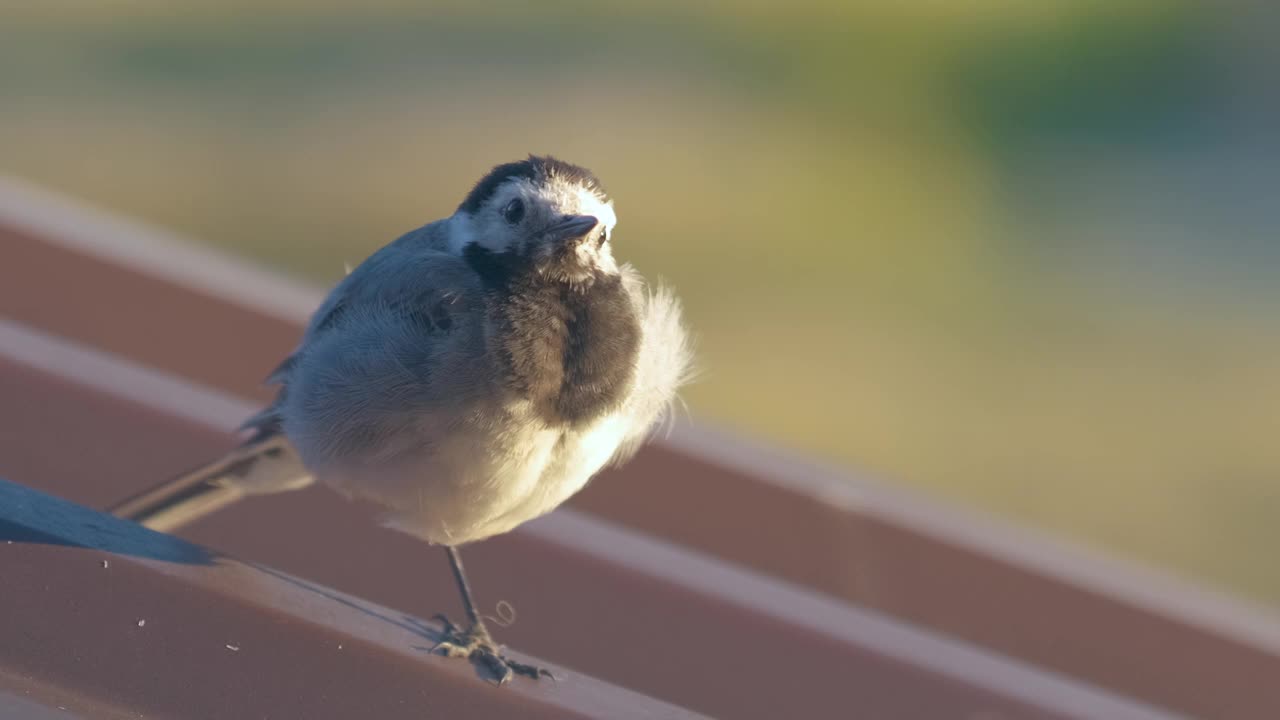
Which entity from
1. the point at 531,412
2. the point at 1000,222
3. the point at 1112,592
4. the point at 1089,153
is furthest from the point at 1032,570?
the point at 1089,153

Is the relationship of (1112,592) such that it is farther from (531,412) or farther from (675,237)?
(675,237)

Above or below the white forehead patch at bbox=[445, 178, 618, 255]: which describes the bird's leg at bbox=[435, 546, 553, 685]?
below

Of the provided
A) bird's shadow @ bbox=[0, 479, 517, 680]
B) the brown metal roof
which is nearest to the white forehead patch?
the brown metal roof

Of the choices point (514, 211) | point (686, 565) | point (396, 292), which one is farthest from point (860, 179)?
point (396, 292)

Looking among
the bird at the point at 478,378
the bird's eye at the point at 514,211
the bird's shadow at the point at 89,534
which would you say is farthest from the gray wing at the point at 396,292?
the bird's shadow at the point at 89,534

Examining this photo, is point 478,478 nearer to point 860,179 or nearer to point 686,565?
point 686,565

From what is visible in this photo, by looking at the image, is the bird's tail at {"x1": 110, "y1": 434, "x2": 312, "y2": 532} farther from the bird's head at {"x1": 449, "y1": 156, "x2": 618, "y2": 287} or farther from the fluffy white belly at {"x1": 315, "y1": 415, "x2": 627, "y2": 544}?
the bird's head at {"x1": 449, "y1": 156, "x2": 618, "y2": 287}
